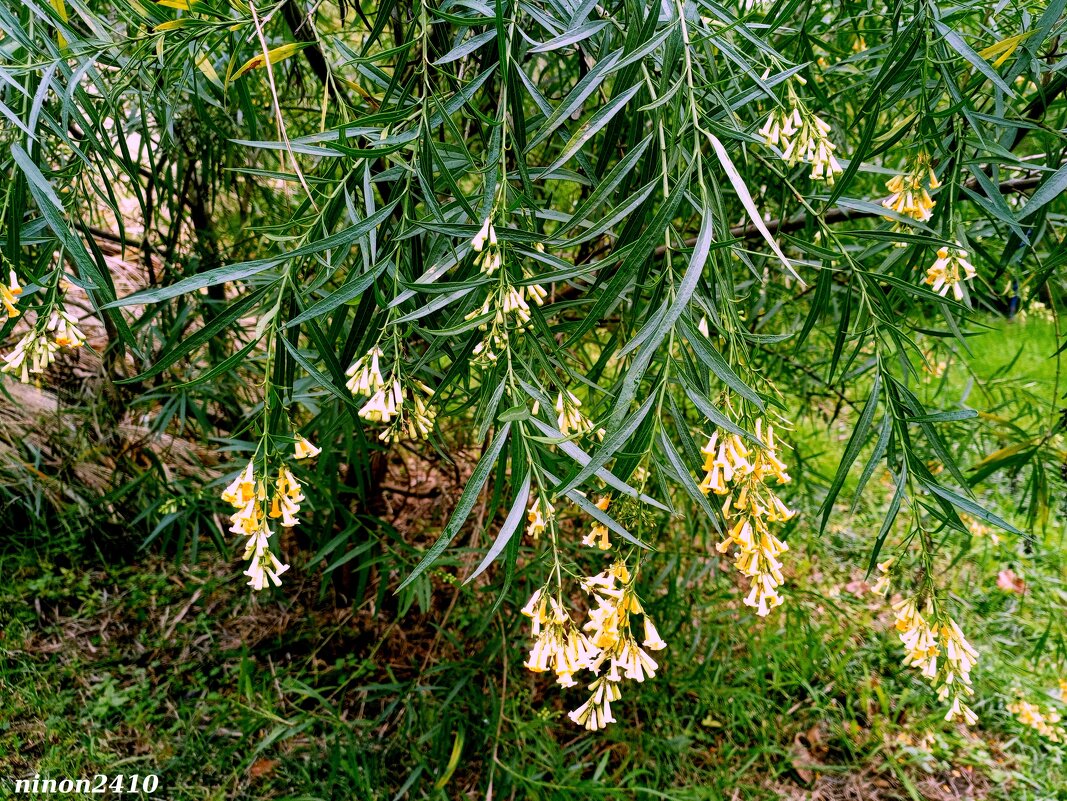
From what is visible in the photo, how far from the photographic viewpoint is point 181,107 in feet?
5.17

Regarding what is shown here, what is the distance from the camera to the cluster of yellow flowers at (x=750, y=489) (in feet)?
2.05

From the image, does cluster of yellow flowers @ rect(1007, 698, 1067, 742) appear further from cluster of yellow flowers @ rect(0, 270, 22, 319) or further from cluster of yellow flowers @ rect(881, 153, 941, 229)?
cluster of yellow flowers @ rect(0, 270, 22, 319)

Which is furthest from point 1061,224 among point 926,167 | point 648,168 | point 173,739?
point 173,739

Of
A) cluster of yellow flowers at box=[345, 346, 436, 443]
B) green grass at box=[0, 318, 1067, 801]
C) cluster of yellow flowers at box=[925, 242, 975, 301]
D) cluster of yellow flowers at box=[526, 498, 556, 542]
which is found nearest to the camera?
cluster of yellow flowers at box=[526, 498, 556, 542]

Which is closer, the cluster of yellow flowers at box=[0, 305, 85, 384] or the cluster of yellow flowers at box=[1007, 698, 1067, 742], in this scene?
the cluster of yellow flowers at box=[0, 305, 85, 384]

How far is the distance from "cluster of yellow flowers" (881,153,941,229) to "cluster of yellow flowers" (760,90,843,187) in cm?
8

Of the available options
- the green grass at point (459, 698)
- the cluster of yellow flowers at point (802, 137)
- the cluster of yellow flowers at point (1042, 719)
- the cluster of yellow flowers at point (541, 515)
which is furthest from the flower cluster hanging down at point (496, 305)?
the cluster of yellow flowers at point (1042, 719)

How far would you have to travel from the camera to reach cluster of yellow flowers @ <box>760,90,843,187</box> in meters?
0.87

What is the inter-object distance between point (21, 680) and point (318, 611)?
0.70 metres

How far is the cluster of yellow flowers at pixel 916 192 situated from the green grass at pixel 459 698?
792 millimetres

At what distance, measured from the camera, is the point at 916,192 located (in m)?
0.87

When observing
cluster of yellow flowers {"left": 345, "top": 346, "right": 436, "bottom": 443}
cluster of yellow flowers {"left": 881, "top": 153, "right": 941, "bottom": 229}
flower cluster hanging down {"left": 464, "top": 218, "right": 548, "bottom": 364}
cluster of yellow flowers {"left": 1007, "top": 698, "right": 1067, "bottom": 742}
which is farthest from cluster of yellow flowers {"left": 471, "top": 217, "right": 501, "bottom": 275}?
cluster of yellow flowers {"left": 1007, "top": 698, "right": 1067, "bottom": 742}

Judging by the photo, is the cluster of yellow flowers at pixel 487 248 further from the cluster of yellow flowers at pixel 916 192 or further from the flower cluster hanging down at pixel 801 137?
the cluster of yellow flowers at pixel 916 192

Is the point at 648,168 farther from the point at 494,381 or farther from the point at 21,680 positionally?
the point at 21,680
